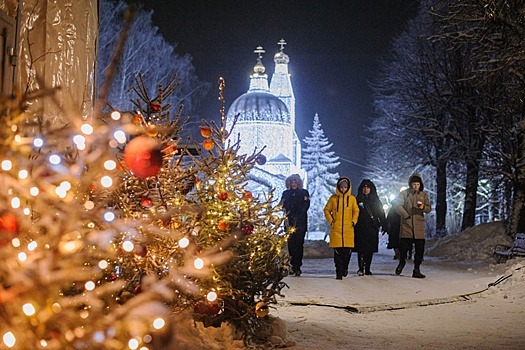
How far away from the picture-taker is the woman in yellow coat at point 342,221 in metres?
13.8

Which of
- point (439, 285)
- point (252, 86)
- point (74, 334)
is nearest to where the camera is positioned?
point (74, 334)

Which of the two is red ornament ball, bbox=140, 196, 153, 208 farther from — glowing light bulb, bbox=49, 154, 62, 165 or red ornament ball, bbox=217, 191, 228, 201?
glowing light bulb, bbox=49, 154, 62, 165

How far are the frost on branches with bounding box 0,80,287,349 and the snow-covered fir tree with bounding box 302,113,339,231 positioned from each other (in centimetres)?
6604

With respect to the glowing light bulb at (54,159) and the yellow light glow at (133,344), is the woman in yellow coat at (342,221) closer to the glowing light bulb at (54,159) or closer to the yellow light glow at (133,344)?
the yellow light glow at (133,344)

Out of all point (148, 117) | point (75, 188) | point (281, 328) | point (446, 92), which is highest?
point (446, 92)

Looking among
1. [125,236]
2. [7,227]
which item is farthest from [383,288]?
[7,227]

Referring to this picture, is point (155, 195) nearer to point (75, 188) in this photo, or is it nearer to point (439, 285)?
point (75, 188)

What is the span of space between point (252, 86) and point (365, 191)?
5472cm

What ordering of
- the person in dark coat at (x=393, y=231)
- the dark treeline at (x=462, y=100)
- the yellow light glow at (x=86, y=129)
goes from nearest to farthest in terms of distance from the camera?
the yellow light glow at (x=86, y=129) → the dark treeline at (x=462, y=100) → the person in dark coat at (x=393, y=231)

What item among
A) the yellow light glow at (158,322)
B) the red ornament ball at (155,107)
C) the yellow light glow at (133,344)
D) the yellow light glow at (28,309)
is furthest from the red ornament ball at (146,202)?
the yellow light glow at (28,309)

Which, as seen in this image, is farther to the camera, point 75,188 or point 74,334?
point 75,188

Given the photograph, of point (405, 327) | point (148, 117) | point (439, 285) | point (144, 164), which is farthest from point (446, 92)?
point (144, 164)

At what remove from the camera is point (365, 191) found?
15.1m

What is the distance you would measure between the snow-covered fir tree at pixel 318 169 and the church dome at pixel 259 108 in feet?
54.5
